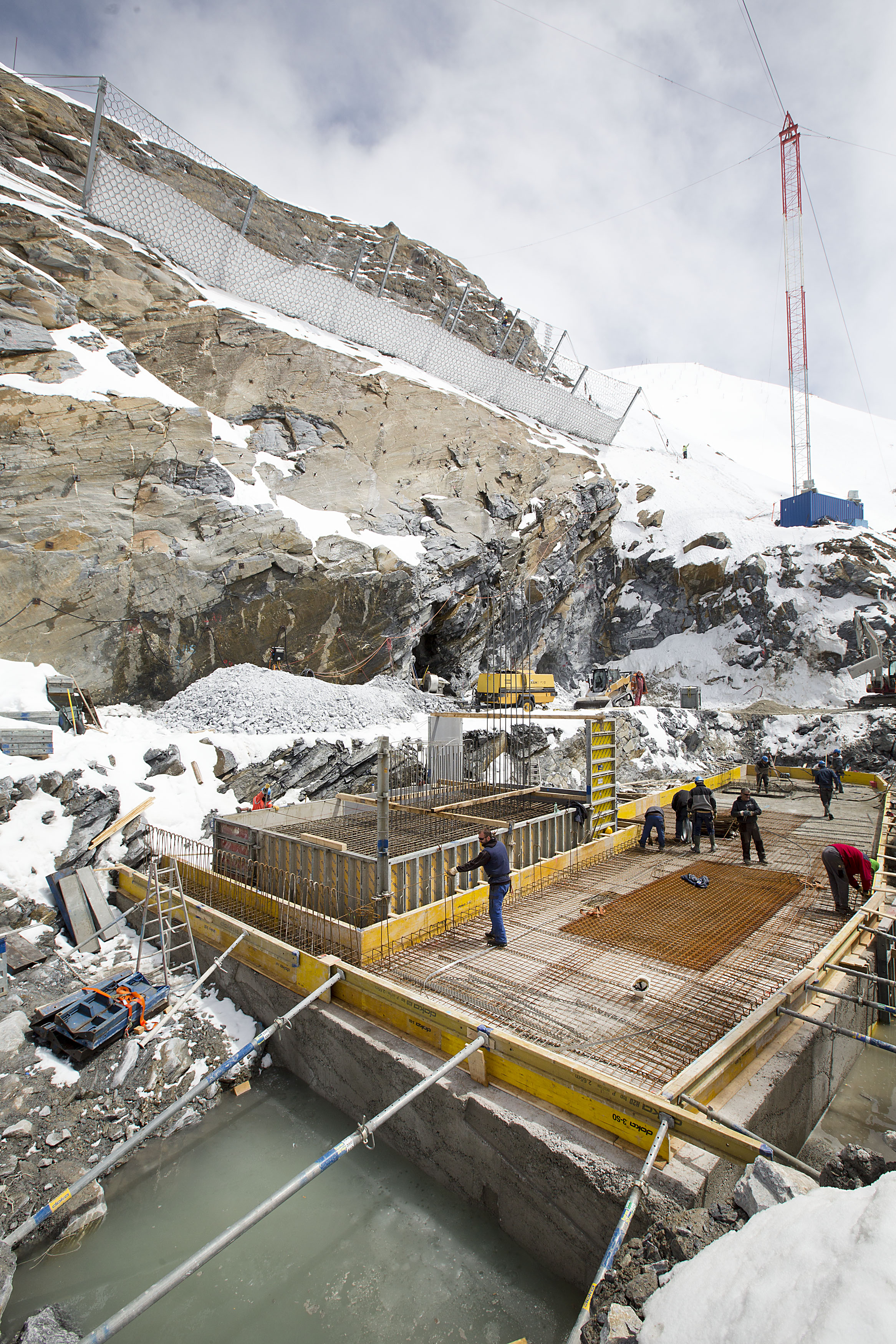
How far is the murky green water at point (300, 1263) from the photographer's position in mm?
3492

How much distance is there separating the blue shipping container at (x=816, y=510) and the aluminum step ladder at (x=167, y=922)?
39725 millimetres

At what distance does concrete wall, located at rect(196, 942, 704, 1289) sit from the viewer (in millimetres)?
3457

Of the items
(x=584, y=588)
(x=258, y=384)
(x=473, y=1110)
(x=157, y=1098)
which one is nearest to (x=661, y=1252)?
(x=473, y=1110)

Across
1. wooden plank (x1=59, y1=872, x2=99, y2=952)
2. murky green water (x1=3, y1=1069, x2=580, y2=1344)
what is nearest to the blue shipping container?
wooden plank (x1=59, y1=872, x2=99, y2=952)

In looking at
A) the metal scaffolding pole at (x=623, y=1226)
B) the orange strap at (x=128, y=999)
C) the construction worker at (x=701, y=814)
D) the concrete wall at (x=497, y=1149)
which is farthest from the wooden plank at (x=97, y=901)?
the construction worker at (x=701, y=814)

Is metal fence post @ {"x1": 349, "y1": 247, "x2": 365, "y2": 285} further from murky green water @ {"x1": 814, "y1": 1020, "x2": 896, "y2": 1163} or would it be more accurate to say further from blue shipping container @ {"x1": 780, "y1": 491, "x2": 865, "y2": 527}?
murky green water @ {"x1": 814, "y1": 1020, "x2": 896, "y2": 1163}

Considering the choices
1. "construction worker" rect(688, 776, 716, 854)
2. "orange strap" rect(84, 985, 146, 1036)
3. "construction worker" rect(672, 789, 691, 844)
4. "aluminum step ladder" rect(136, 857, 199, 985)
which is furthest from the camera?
"construction worker" rect(672, 789, 691, 844)

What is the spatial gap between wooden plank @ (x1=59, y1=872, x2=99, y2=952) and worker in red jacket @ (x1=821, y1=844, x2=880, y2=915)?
9.18 metres

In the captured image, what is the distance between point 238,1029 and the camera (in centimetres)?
629

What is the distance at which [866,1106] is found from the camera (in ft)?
18.9

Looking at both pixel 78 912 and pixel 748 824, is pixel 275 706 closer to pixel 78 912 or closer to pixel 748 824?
pixel 78 912

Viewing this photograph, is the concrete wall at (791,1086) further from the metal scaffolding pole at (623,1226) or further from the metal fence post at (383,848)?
the metal fence post at (383,848)

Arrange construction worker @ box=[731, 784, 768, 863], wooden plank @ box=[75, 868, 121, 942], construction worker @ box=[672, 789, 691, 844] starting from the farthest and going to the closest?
construction worker @ box=[672, 789, 691, 844] < construction worker @ box=[731, 784, 768, 863] < wooden plank @ box=[75, 868, 121, 942]

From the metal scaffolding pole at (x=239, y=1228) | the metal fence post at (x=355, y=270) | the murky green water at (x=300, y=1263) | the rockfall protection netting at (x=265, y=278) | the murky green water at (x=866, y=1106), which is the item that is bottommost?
the murky green water at (x=866, y=1106)
